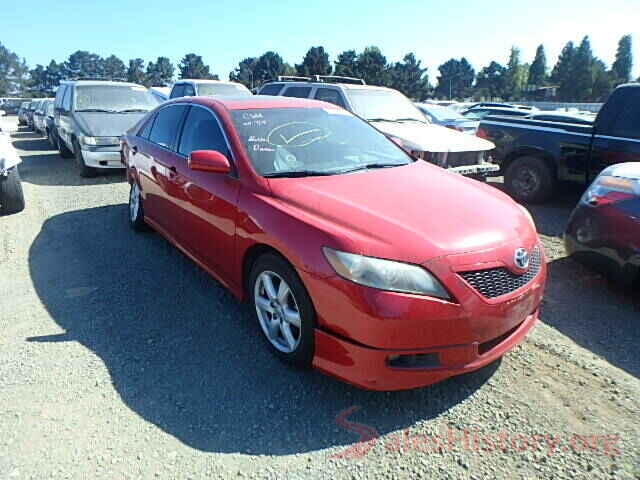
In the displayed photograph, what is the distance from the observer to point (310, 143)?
350 cm

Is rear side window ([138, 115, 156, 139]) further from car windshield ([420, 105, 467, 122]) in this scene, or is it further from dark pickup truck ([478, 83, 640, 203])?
car windshield ([420, 105, 467, 122])

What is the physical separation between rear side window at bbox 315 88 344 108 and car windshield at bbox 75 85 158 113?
365cm

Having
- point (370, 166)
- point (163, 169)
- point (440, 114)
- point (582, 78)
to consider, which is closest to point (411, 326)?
point (370, 166)

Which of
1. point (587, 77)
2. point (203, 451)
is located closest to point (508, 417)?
point (203, 451)

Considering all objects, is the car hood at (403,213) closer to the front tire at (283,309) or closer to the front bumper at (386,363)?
the front tire at (283,309)

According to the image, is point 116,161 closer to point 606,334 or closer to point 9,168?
point 9,168

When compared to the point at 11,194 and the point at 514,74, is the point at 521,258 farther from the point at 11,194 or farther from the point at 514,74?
the point at 514,74

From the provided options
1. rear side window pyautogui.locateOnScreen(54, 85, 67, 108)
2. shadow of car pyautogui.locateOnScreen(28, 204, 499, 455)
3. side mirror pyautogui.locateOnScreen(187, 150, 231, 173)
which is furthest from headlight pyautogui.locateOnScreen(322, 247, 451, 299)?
rear side window pyautogui.locateOnScreen(54, 85, 67, 108)

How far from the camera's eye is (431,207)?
278 centimetres

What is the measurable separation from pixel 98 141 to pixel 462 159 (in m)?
6.31

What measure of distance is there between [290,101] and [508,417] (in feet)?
9.90

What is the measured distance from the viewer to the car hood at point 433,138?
6410 millimetres

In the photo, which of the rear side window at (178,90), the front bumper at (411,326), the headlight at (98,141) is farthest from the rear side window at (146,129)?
the rear side window at (178,90)

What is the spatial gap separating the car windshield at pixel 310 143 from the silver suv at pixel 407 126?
2580mm
